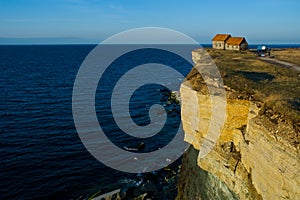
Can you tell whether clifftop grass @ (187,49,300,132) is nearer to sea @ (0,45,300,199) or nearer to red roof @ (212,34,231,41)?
sea @ (0,45,300,199)

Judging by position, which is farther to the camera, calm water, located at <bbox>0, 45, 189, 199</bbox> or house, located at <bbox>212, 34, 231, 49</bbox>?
house, located at <bbox>212, 34, 231, 49</bbox>

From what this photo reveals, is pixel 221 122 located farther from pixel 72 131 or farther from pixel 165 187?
pixel 72 131

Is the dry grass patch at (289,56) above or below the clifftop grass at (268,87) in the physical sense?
above

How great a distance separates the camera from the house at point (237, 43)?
155 ft

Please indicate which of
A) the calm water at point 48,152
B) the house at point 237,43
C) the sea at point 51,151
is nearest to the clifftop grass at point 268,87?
the sea at point 51,151

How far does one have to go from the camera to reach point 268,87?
16453 mm

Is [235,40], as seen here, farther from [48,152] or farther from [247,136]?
[247,136]

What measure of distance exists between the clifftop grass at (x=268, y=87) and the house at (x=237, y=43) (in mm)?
25180

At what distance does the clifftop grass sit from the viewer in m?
12.7

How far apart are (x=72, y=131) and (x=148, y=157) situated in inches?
573

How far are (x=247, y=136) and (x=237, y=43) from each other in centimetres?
3756

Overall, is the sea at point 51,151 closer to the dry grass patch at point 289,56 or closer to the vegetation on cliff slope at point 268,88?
the vegetation on cliff slope at point 268,88

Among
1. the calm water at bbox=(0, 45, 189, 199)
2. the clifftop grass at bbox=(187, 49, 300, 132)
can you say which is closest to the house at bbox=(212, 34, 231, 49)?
the calm water at bbox=(0, 45, 189, 199)

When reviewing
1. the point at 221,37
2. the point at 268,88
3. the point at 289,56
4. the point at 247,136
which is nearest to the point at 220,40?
the point at 221,37
